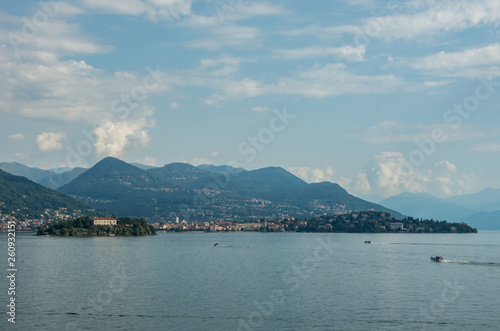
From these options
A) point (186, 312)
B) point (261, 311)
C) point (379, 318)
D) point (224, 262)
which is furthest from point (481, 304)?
point (224, 262)

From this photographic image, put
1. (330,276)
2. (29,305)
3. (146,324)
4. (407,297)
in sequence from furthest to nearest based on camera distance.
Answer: (330,276) → (407,297) → (29,305) → (146,324)

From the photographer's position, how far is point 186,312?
5297cm

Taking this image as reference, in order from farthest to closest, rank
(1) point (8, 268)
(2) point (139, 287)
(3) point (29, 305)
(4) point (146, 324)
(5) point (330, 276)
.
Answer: (1) point (8, 268)
(5) point (330, 276)
(2) point (139, 287)
(3) point (29, 305)
(4) point (146, 324)

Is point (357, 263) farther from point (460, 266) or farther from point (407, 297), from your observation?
point (407, 297)

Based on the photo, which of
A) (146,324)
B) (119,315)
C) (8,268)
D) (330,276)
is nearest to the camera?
(146,324)

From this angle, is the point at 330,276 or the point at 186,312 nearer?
the point at 186,312

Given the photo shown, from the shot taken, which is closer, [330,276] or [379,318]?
[379,318]

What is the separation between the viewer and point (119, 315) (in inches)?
2026

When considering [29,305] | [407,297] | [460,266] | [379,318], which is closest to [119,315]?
[29,305]

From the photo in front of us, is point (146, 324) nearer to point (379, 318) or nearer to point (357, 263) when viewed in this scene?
point (379, 318)

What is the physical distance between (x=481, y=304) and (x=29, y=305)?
4946 cm

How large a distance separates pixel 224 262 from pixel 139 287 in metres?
37.5

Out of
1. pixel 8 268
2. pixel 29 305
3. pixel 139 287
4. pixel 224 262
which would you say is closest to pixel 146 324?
pixel 29 305

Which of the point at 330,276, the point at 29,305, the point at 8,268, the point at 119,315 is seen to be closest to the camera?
the point at 119,315
